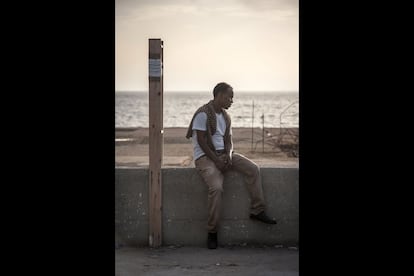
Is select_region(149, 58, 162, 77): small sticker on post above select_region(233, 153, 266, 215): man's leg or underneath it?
above

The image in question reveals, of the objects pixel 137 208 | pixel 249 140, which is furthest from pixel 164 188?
pixel 249 140

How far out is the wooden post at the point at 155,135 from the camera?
7.69 m

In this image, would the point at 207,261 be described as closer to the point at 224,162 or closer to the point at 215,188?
the point at 215,188

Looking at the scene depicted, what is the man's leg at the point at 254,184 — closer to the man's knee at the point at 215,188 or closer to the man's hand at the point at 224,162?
the man's hand at the point at 224,162

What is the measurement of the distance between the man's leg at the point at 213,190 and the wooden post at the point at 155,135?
0.53 metres

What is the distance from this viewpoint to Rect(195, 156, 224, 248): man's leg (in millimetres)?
7676

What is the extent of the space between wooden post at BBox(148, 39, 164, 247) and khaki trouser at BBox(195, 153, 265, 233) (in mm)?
477

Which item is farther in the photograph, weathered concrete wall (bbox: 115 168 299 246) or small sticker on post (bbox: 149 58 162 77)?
weathered concrete wall (bbox: 115 168 299 246)

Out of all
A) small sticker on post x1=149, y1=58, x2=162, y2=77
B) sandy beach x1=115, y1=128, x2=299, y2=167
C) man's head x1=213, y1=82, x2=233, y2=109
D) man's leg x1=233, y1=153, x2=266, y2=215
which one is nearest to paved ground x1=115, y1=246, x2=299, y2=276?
man's leg x1=233, y1=153, x2=266, y2=215

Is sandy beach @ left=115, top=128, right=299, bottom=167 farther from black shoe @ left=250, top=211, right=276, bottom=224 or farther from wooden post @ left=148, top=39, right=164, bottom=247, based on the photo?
black shoe @ left=250, top=211, right=276, bottom=224
